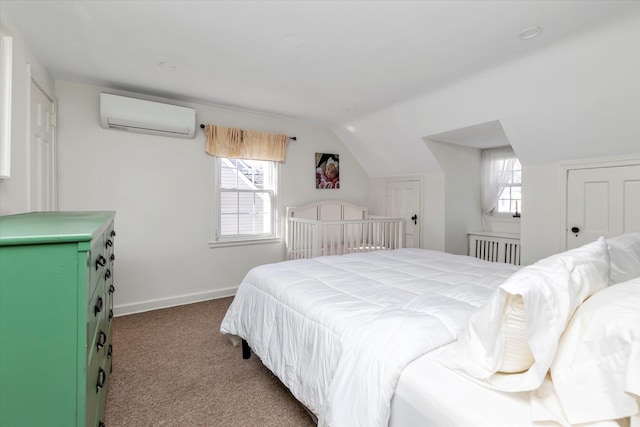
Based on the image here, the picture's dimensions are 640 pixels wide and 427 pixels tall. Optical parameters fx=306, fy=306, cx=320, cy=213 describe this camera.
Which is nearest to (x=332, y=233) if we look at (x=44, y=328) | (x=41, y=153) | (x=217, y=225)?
(x=217, y=225)

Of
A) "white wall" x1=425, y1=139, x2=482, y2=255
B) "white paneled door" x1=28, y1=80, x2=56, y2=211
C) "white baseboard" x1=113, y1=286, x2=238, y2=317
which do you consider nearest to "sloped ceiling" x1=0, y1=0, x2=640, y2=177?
"white paneled door" x1=28, y1=80, x2=56, y2=211

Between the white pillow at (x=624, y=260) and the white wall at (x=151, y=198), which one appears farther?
the white wall at (x=151, y=198)

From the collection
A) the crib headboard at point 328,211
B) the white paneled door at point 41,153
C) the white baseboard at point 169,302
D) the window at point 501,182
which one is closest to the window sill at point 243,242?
the crib headboard at point 328,211

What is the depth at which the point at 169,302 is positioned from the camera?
3.44m

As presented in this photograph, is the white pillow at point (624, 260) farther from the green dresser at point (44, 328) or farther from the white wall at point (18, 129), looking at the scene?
the white wall at point (18, 129)

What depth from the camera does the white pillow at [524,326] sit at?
2.62 ft

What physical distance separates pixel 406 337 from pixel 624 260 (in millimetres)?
1064

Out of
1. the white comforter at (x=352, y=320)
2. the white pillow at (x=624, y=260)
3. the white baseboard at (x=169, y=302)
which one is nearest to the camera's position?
the white comforter at (x=352, y=320)

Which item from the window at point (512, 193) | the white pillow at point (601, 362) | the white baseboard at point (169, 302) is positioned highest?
the window at point (512, 193)

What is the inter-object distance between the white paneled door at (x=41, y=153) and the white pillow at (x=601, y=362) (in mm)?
3083

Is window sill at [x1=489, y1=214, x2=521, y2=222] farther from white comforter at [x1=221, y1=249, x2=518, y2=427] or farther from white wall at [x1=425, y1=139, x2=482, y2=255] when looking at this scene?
white comforter at [x1=221, y1=249, x2=518, y2=427]

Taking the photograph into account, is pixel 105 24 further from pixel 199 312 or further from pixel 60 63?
pixel 199 312

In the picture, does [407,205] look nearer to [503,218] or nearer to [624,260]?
[503,218]

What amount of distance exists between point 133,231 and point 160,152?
0.90 metres
